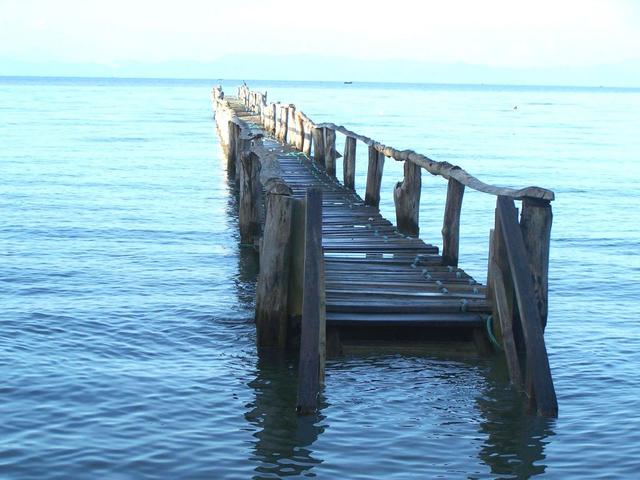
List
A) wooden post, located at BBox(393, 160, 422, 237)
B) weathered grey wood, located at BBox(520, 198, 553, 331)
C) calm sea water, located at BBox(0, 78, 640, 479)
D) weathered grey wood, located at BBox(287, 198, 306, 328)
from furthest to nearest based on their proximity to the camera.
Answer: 1. wooden post, located at BBox(393, 160, 422, 237)
2. weathered grey wood, located at BBox(287, 198, 306, 328)
3. weathered grey wood, located at BBox(520, 198, 553, 331)
4. calm sea water, located at BBox(0, 78, 640, 479)

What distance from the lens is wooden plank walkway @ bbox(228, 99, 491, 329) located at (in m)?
9.62

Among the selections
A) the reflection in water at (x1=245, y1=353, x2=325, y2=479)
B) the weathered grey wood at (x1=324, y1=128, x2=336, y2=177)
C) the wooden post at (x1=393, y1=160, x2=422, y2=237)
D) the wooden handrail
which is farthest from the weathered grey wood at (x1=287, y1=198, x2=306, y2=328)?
the weathered grey wood at (x1=324, y1=128, x2=336, y2=177)

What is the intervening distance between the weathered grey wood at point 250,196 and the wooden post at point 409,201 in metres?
2.86

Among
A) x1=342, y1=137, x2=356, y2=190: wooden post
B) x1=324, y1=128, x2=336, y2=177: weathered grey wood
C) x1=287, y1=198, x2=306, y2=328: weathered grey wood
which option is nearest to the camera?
x1=287, y1=198, x2=306, y2=328: weathered grey wood

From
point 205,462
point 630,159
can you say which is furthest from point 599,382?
point 630,159

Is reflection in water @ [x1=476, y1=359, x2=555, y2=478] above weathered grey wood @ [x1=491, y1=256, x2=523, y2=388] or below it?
below

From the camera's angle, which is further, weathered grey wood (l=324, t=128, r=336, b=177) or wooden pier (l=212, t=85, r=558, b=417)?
weathered grey wood (l=324, t=128, r=336, b=177)

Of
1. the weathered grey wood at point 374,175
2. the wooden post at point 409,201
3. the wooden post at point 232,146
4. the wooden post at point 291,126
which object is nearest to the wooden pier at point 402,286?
the wooden post at point 409,201

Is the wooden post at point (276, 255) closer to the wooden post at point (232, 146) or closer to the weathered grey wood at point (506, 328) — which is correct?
the weathered grey wood at point (506, 328)

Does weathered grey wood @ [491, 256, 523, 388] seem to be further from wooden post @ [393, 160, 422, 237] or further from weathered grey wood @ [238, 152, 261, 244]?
weathered grey wood @ [238, 152, 261, 244]

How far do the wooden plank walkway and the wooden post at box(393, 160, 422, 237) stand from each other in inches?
7.2

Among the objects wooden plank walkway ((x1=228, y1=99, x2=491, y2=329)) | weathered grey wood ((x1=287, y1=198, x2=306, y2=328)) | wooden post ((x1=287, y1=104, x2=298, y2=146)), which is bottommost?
wooden plank walkway ((x1=228, y1=99, x2=491, y2=329))

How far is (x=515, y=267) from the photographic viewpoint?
8.26 metres

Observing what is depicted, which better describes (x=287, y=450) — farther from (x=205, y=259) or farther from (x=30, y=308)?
(x=205, y=259)
